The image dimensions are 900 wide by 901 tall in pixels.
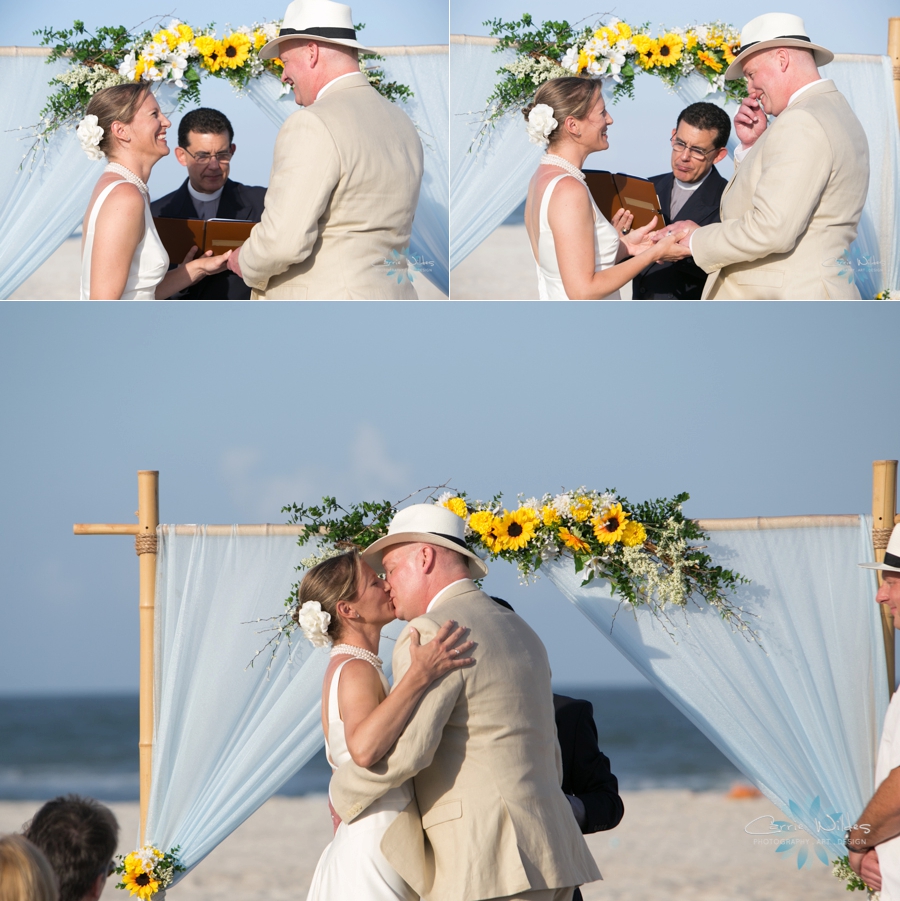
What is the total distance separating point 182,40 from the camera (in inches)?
227

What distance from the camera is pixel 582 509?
4.57 meters

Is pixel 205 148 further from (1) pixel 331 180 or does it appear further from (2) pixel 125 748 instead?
(2) pixel 125 748

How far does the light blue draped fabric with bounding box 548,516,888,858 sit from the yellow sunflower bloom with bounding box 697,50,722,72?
233cm

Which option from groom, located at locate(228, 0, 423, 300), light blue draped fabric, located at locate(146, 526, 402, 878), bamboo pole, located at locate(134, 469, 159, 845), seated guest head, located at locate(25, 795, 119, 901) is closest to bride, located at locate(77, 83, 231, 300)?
groom, located at locate(228, 0, 423, 300)

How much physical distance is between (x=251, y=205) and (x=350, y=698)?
136 inches

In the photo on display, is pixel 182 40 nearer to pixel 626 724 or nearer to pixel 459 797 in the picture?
pixel 459 797

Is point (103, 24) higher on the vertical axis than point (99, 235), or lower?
higher

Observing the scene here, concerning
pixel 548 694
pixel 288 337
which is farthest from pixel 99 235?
pixel 288 337

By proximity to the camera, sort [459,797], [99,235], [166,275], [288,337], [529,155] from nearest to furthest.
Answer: [459,797] < [99,235] < [166,275] < [529,155] < [288,337]

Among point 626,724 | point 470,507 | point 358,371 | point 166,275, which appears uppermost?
point 358,371

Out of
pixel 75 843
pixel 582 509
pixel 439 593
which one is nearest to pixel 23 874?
pixel 75 843

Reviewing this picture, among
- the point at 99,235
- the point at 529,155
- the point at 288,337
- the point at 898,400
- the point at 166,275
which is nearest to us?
the point at 99,235

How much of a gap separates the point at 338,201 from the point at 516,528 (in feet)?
4.37

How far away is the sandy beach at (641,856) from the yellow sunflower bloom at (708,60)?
25.7 feet
